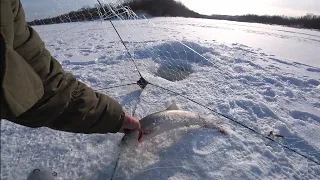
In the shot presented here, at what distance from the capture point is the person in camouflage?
0.94m

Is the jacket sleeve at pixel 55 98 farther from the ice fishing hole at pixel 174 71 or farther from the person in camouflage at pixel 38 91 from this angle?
the ice fishing hole at pixel 174 71

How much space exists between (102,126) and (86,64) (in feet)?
12.4

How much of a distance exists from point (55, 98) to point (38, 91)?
19 cm

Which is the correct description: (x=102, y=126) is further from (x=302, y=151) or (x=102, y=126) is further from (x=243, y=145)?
(x=302, y=151)

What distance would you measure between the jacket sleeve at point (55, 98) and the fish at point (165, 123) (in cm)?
68

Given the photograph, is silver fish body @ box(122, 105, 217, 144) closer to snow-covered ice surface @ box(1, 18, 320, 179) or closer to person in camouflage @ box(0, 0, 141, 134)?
snow-covered ice surface @ box(1, 18, 320, 179)

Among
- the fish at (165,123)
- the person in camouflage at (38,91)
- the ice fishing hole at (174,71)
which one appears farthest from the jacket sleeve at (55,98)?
the ice fishing hole at (174,71)

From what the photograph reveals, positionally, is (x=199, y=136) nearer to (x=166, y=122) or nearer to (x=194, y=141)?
(x=194, y=141)

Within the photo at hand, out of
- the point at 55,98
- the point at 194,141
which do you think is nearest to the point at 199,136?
the point at 194,141

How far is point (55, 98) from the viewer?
1295mm

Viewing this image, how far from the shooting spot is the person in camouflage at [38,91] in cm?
94

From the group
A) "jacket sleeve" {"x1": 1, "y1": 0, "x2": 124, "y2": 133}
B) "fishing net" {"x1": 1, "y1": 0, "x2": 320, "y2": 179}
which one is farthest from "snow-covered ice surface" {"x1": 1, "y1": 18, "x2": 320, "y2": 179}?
"jacket sleeve" {"x1": 1, "y1": 0, "x2": 124, "y2": 133}

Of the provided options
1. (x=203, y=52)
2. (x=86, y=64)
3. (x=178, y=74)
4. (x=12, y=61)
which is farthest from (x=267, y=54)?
(x=12, y=61)

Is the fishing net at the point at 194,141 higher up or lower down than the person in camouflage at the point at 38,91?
lower down
